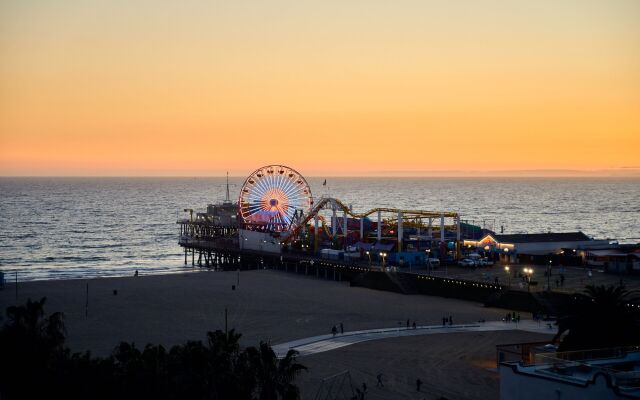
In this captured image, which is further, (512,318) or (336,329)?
(512,318)

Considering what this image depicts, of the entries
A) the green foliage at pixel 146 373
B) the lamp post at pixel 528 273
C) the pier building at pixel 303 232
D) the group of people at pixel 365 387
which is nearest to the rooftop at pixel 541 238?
the pier building at pixel 303 232

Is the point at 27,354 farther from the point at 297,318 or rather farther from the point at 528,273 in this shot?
the point at 528,273

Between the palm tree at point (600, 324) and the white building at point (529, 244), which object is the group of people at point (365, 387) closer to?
the palm tree at point (600, 324)

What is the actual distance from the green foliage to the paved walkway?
14.9 meters

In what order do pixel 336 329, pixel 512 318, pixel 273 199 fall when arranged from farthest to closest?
pixel 273 199, pixel 512 318, pixel 336 329

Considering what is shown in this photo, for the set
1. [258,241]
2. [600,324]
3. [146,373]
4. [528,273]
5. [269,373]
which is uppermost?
[600,324]

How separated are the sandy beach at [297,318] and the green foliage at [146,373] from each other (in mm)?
7716

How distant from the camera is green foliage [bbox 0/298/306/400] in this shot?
2659 cm

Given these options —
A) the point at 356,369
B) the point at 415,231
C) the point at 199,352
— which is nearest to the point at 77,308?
the point at 356,369

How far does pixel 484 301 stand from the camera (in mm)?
58875

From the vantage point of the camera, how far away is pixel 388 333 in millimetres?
47562

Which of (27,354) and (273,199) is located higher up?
(273,199)

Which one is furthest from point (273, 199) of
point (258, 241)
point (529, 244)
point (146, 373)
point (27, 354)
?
point (146, 373)

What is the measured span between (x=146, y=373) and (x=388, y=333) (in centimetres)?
2263
